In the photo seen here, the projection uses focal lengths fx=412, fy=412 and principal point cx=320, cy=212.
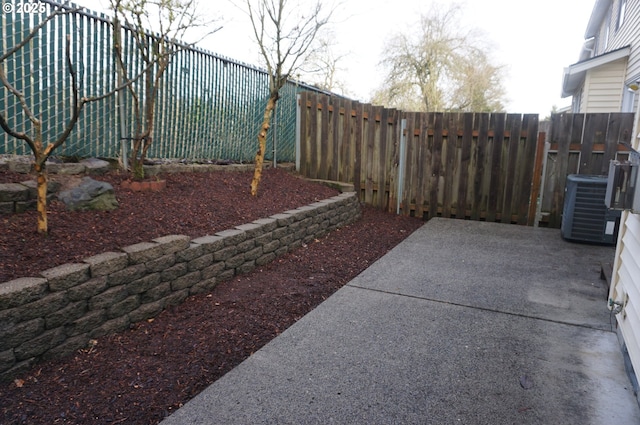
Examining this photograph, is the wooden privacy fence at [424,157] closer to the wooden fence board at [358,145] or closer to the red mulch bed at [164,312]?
the wooden fence board at [358,145]

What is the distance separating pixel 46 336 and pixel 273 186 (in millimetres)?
4124

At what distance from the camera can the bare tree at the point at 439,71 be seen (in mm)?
22719

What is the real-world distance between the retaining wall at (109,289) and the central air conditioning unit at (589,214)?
4.00m

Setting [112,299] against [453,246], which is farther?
[453,246]

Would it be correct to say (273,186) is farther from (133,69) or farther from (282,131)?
(133,69)

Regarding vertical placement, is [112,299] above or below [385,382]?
above

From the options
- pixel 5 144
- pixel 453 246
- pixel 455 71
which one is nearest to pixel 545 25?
pixel 455 71

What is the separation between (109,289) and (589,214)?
5.52 m

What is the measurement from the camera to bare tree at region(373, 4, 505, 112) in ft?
74.5

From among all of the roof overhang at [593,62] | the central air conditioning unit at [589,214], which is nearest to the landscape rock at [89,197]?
the central air conditioning unit at [589,214]

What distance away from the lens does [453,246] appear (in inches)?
207
